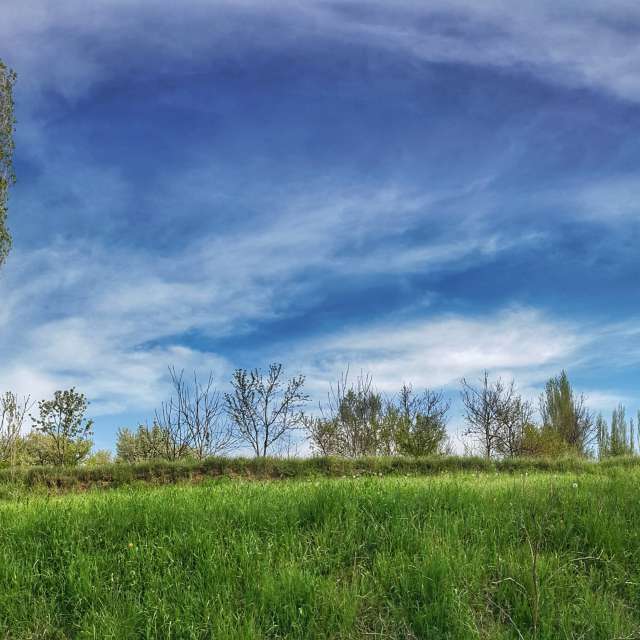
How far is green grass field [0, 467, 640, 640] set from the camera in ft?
16.2

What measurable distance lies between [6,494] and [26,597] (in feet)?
27.1

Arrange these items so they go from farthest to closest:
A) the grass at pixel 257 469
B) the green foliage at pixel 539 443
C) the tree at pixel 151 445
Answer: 1. the green foliage at pixel 539 443
2. the tree at pixel 151 445
3. the grass at pixel 257 469

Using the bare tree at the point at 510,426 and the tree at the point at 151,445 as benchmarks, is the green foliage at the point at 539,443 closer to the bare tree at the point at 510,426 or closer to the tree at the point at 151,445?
the bare tree at the point at 510,426

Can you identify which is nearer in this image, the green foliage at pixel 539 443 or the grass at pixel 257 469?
the grass at pixel 257 469

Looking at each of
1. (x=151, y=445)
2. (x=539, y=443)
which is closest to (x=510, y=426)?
(x=539, y=443)

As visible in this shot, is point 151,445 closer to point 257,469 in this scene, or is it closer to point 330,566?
point 257,469

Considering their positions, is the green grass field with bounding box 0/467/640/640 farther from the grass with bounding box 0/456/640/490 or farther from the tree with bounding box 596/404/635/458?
the tree with bounding box 596/404/635/458

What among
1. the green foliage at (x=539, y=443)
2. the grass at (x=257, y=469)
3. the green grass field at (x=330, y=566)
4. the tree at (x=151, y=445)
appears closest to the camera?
the green grass field at (x=330, y=566)

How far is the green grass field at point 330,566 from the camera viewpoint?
4.94 meters

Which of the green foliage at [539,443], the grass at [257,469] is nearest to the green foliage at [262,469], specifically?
the grass at [257,469]

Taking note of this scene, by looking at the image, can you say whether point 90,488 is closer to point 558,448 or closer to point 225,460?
point 225,460

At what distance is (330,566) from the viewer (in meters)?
5.62

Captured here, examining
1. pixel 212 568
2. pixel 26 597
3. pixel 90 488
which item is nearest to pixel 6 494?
pixel 90 488

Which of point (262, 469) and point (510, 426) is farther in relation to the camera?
point (510, 426)
